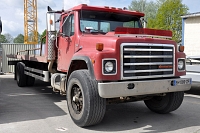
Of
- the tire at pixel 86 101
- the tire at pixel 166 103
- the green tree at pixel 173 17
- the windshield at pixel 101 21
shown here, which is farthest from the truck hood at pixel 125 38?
the green tree at pixel 173 17

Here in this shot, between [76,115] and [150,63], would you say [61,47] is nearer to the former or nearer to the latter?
[76,115]

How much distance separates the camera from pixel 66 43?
6043 mm

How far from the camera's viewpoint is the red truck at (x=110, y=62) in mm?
4387

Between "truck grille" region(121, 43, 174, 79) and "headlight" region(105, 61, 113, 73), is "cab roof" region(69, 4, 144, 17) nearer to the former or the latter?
"truck grille" region(121, 43, 174, 79)

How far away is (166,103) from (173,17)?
2730 centimetres

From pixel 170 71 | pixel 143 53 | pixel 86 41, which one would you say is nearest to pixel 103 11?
pixel 86 41

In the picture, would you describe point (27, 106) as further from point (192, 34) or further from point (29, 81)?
point (192, 34)

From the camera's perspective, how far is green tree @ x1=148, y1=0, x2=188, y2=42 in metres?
30.8

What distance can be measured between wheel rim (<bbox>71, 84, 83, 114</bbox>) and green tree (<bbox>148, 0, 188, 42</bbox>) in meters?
27.4

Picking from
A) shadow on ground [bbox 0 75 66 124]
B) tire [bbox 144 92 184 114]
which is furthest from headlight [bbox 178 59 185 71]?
shadow on ground [bbox 0 75 66 124]

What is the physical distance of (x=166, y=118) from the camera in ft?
18.5

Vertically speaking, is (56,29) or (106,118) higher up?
(56,29)

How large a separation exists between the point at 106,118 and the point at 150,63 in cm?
175

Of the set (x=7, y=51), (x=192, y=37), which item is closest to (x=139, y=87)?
(x=192, y=37)
